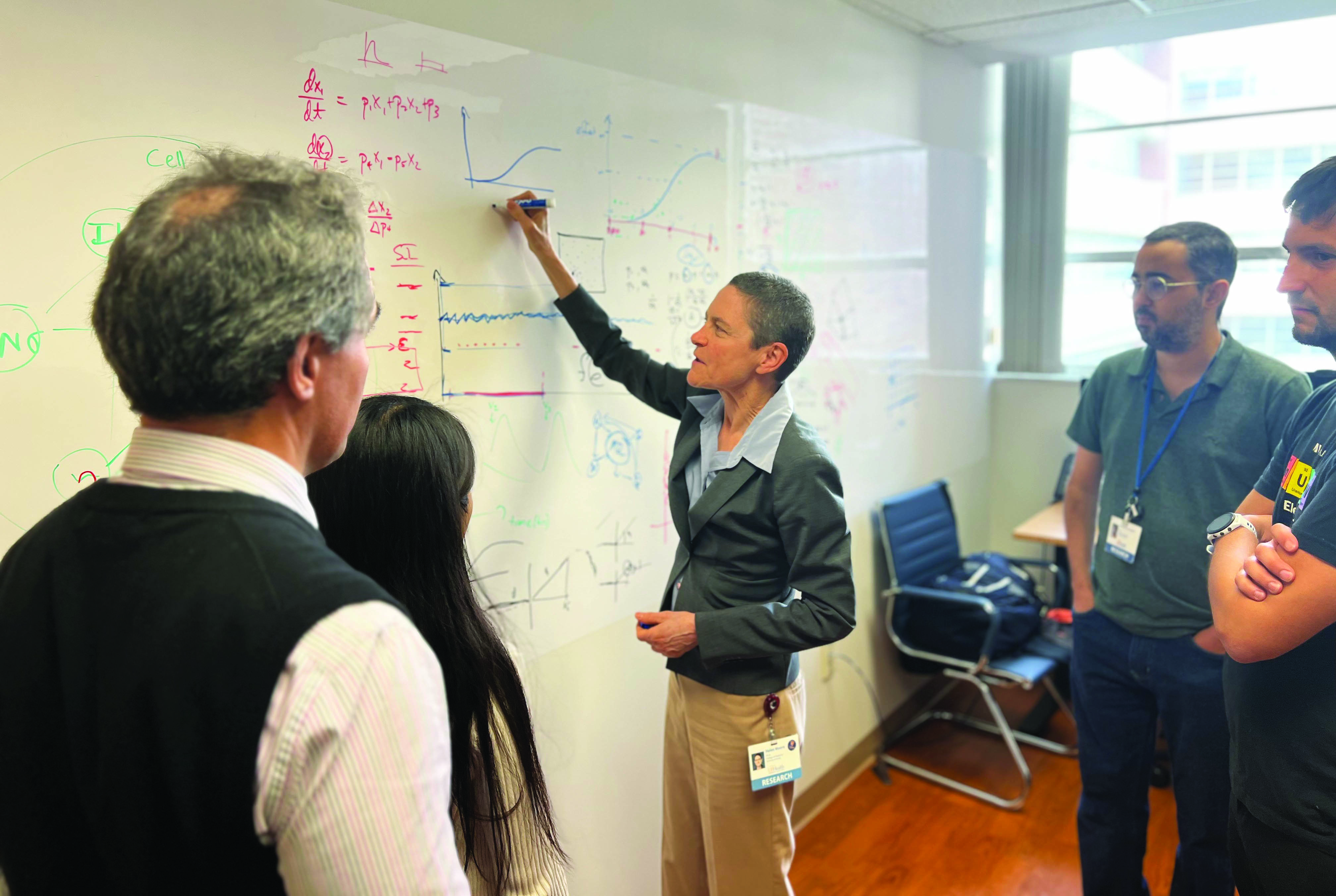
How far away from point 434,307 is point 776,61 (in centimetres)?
151

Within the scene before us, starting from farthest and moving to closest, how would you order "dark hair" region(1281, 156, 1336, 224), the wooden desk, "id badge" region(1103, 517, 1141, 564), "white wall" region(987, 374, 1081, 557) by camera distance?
"white wall" region(987, 374, 1081, 557) → the wooden desk → "id badge" region(1103, 517, 1141, 564) → "dark hair" region(1281, 156, 1336, 224)

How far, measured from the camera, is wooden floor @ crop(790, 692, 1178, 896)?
2736 mm

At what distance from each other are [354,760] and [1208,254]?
2.22m

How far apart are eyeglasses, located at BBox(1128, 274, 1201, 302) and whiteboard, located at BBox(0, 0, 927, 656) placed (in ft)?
3.39

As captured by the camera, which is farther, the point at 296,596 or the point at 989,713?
the point at 989,713

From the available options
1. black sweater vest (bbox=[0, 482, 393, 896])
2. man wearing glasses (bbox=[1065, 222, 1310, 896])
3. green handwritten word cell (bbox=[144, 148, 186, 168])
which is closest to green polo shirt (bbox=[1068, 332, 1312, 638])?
man wearing glasses (bbox=[1065, 222, 1310, 896])

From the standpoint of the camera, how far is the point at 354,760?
71 cm

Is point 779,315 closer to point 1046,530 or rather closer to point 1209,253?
point 1209,253

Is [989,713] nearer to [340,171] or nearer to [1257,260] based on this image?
[1257,260]

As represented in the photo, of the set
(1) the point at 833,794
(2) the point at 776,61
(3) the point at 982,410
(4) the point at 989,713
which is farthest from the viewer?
(3) the point at 982,410

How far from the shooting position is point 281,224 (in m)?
0.78

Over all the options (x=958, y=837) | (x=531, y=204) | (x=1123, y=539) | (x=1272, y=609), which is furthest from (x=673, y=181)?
(x=958, y=837)

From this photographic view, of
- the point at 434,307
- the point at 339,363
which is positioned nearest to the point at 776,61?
the point at 434,307

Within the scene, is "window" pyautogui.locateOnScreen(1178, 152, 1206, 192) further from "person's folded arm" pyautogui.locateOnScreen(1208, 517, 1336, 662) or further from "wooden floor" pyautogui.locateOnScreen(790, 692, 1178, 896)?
"person's folded arm" pyautogui.locateOnScreen(1208, 517, 1336, 662)
